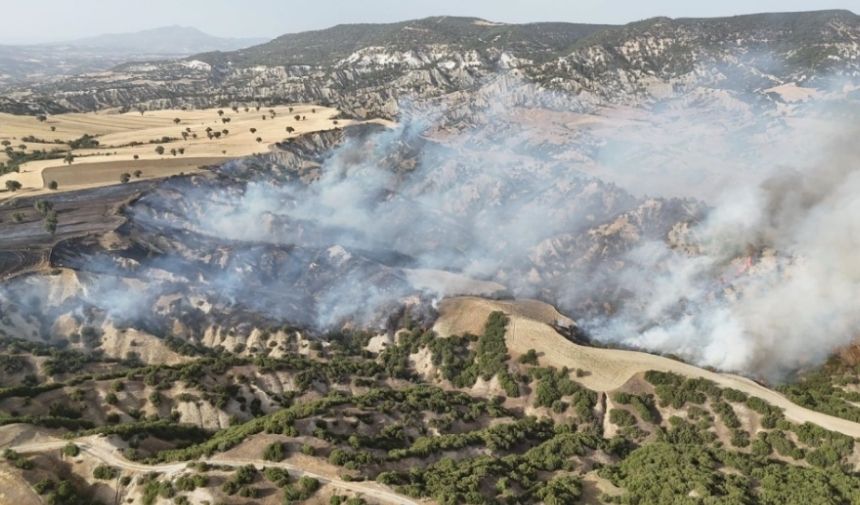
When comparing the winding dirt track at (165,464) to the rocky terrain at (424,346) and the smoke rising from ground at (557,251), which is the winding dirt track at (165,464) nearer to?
the rocky terrain at (424,346)

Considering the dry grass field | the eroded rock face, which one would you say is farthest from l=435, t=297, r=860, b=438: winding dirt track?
the dry grass field

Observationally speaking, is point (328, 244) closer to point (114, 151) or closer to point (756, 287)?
point (114, 151)

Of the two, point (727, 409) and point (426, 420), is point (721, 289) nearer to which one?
point (727, 409)

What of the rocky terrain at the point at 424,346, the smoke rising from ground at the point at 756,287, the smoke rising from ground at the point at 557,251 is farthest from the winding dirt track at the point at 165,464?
the smoke rising from ground at the point at 756,287

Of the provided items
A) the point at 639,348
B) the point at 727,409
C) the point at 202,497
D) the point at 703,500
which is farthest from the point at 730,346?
the point at 202,497

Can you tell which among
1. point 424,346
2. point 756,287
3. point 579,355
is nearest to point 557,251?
point 756,287

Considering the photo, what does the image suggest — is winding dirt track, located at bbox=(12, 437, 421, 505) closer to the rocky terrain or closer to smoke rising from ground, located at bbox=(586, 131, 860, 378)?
the rocky terrain

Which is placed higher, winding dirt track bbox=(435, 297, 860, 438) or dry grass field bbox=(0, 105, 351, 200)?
dry grass field bbox=(0, 105, 351, 200)
